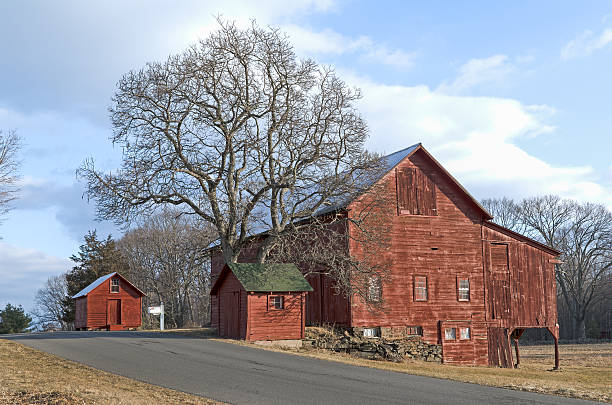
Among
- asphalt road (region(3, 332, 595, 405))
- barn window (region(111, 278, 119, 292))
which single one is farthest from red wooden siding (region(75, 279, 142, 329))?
asphalt road (region(3, 332, 595, 405))

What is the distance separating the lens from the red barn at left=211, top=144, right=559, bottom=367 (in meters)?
31.1

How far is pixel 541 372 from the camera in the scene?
102ft

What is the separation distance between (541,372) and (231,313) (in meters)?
16.5

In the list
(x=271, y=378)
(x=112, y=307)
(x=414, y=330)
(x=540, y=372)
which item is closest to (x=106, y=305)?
(x=112, y=307)

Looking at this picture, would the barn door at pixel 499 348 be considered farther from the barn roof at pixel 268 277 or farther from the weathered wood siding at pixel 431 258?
the barn roof at pixel 268 277

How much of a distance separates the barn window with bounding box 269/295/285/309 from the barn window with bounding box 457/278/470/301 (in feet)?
36.9

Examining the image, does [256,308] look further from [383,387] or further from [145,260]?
[145,260]

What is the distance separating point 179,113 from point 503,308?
70.1 ft

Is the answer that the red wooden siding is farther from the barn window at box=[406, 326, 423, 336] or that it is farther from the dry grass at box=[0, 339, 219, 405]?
the dry grass at box=[0, 339, 219, 405]

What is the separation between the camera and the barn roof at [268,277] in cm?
2700

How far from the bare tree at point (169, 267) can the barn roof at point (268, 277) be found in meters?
31.3

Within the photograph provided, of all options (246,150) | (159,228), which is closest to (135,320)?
(159,228)

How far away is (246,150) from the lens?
103 feet

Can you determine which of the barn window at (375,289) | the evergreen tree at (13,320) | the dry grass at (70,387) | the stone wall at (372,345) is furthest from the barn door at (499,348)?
the evergreen tree at (13,320)
